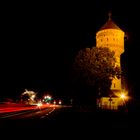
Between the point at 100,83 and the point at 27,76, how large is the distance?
28271 mm

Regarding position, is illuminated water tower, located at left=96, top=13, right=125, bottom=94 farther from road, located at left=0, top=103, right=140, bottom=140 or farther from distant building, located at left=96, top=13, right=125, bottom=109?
road, located at left=0, top=103, right=140, bottom=140

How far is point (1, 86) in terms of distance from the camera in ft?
182

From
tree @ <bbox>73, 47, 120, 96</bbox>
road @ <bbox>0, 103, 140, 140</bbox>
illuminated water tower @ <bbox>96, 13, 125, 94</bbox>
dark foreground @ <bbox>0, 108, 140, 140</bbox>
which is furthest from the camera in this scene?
illuminated water tower @ <bbox>96, 13, 125, 94</bbox>

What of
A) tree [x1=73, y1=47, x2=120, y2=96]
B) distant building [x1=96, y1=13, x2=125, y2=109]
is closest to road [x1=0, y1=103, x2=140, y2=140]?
tree [x1=73, y1=47, x2=120, y2=96]

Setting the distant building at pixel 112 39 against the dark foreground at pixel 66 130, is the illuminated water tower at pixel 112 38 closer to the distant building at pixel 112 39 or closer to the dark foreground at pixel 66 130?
the distant building at pixel 112 39

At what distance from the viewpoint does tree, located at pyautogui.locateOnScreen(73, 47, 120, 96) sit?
4816cm

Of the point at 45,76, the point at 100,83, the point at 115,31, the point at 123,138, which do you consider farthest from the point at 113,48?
the point at 123,138

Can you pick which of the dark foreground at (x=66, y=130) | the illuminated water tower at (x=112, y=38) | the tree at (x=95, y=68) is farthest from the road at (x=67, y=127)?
the illuminated water tower at (x=112, y=38)

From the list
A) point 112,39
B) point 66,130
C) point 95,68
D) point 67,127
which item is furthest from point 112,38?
point 66,130

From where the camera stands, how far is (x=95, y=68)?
48500 millimetres

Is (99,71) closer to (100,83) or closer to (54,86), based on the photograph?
(100,83)

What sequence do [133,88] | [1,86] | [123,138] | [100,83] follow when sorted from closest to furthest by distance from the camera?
1. [123,138]
2. [100,83]
3. [1,86]
4. [133,88]

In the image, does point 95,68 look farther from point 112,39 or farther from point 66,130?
point 66,130

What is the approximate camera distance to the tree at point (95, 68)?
48.2 m
